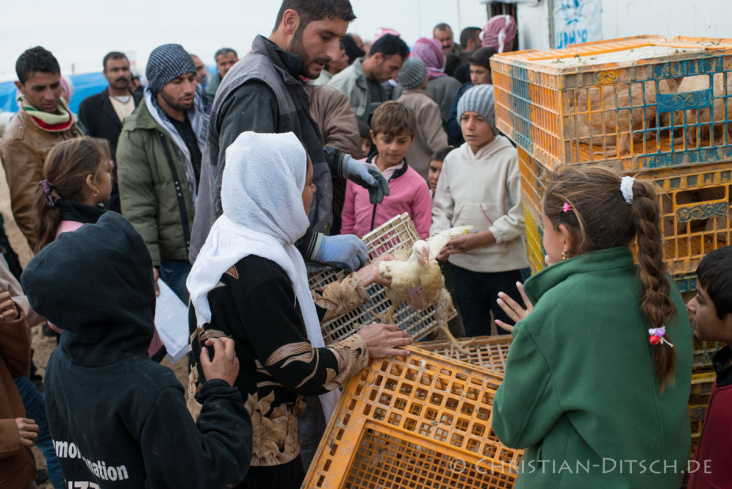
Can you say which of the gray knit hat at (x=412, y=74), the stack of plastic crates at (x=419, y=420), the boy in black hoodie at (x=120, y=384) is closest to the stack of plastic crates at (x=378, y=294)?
the stack of plastic crates at (x=419, y=420)

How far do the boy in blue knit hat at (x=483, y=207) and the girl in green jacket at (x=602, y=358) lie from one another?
203cm

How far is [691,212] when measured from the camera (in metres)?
2.06

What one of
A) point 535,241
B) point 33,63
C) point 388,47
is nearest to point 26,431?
point 535,241

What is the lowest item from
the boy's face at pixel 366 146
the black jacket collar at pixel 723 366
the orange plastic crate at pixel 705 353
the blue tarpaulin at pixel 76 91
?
the orange plastic crate at pixel 705 353

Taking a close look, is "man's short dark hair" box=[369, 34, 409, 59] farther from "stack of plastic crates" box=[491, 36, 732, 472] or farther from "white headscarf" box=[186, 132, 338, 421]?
"white headscarf" box=[186, 132, 338, 421]

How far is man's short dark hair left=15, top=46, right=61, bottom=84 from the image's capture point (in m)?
4.62

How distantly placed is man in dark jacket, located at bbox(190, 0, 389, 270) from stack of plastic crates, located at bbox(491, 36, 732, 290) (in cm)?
101

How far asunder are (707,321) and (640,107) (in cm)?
73

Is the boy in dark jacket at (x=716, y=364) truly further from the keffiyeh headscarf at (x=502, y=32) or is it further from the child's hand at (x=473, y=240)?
the keffiyeh headscarf at (x=502, y=32)

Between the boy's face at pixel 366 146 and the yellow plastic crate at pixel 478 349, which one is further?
the boy's face at pixel 366 146

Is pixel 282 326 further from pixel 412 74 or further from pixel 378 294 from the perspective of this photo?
pixel 412 74

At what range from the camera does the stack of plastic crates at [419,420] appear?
196 cm

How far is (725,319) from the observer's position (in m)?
2.01

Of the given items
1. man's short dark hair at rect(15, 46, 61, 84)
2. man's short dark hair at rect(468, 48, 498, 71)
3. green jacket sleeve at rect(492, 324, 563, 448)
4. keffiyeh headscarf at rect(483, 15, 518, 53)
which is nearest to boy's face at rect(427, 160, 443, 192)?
man's short dark hair at rect(468, 48, 498, 71)
